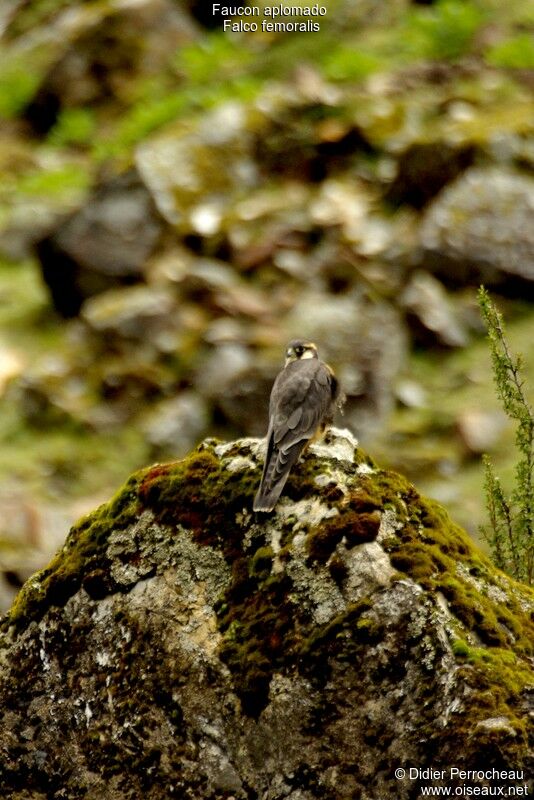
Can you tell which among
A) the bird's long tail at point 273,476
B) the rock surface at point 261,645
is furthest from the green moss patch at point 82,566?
the bird's long tail at point 273,476

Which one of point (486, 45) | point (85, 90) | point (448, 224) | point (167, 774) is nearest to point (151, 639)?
point (167, 774)

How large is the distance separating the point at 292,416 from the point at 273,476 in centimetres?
94

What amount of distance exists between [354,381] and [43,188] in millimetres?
7669

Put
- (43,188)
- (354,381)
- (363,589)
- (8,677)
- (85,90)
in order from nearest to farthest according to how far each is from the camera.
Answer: (363,589) < (8,677) < (354,381) < (43,188) < (85,90)

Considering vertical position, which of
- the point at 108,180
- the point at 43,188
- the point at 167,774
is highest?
the point at 167,774

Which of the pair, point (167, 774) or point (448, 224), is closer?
point (167, 774)

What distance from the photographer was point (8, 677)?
18.2 feet

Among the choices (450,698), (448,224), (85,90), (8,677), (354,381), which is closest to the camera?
(450,698)

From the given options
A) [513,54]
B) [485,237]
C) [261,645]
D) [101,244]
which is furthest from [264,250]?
[261,645]

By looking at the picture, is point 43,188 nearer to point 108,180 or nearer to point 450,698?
point 108,180

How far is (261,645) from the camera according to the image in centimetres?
511

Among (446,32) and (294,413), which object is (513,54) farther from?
(294,413)

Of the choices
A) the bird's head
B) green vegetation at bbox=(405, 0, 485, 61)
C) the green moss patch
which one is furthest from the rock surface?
green vegetation at bbox=(405, 0, 485, 61)

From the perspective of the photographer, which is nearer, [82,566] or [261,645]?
[261,645]
